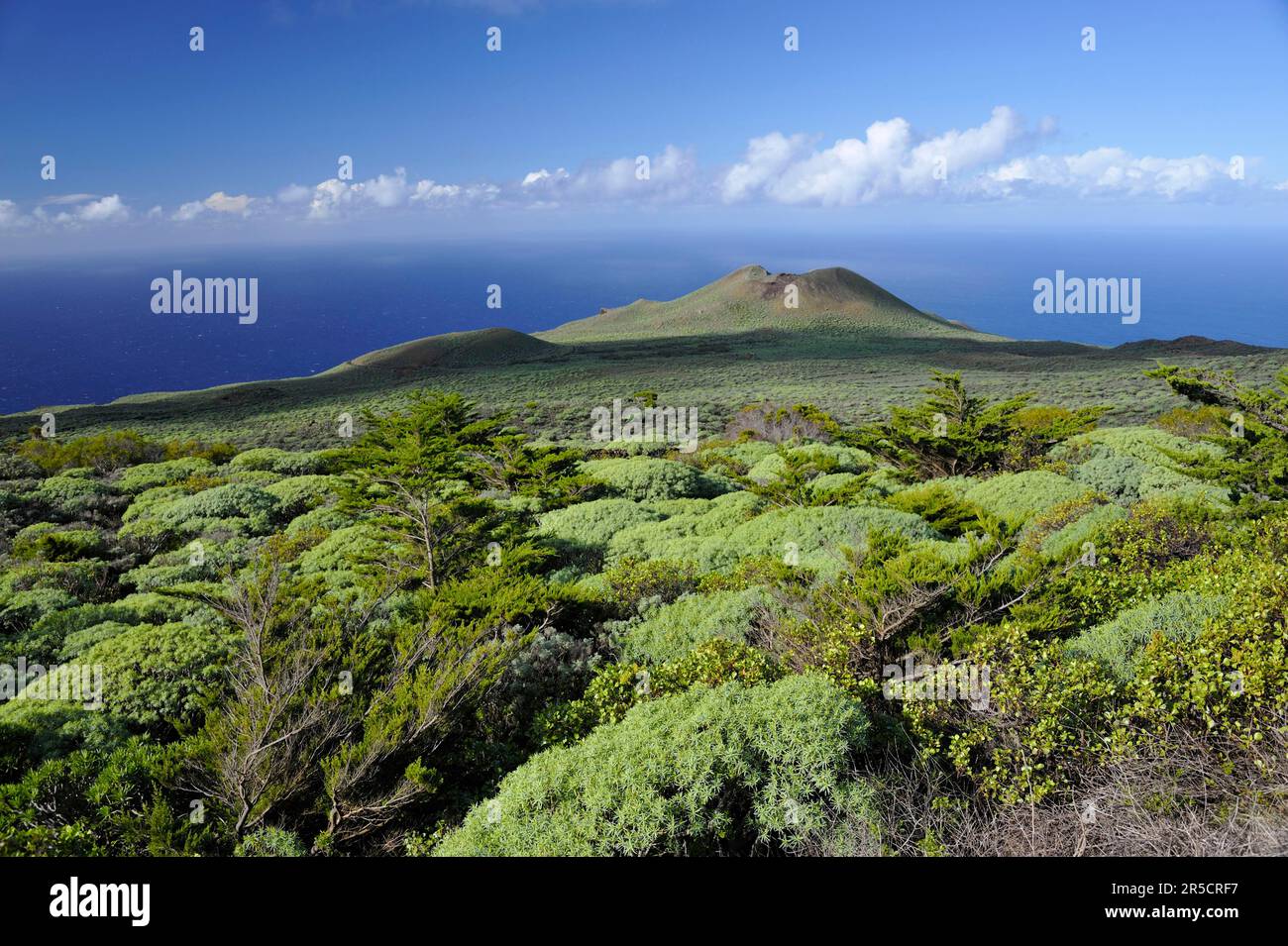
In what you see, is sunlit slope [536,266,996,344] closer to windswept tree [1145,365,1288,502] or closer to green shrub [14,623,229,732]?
windswept tree [1145,365,1288,502]

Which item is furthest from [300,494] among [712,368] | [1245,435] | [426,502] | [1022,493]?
[712,368]

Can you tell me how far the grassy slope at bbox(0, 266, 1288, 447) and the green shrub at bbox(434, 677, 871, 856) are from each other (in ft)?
95.6

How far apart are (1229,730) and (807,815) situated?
108 inches

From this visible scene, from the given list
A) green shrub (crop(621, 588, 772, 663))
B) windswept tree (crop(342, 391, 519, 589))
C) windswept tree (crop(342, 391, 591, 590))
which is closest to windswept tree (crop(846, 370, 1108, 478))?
windswept tree (crop(342, 391, 591, 590))

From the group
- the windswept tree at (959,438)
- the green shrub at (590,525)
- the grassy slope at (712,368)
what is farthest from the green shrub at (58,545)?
the grassy slope at (712,368)

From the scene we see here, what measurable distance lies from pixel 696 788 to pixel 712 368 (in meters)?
64.4

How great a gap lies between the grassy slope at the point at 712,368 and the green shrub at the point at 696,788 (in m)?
29.2

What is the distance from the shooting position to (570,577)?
31.9 ft

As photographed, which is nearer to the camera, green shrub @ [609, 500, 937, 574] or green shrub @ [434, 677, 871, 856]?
green shrub @ [434, 677, 871, 856]

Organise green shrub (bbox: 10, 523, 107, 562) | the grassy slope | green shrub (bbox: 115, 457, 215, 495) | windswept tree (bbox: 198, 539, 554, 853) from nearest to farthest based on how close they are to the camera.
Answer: windswept tree (bbox: 198, 539, 554, 853) < green shrub (bbox: 10, 523, 107, 562) < green shrub (bbox: 115, 457, 215, 495) < the grassy slope

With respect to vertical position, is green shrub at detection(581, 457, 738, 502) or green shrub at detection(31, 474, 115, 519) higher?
green shrub at detection(581, 457, 738, 502)

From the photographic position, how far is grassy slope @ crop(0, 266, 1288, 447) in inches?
1711
